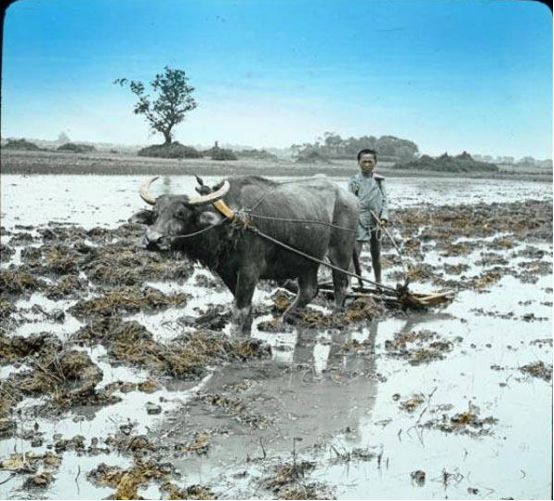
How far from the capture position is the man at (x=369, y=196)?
24.7ft

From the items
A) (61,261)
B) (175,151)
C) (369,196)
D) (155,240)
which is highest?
(175,151)

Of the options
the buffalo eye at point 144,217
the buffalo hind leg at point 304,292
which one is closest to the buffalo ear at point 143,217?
the buffalo eye at point 144,217

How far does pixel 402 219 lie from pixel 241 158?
13314mm

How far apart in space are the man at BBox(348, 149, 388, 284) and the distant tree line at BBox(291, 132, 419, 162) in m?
30.1

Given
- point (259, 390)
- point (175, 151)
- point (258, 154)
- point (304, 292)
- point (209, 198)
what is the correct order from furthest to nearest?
point (258, 154), point (175, 151), point (304, 292), point (209, 198), point (259, 390)

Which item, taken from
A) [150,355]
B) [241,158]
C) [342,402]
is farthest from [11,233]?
[241,158]

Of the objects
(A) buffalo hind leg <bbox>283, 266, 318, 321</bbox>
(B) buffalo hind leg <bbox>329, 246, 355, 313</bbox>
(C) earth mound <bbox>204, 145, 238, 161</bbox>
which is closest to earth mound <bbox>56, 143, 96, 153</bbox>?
(C) earth mound <bbox>204, 145, 238, 161</bbox>

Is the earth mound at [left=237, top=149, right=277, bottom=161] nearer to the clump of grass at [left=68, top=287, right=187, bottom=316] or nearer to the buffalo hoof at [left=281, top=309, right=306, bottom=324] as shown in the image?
the clump of grass at [left=68, top=287, right=187, bottom=316]

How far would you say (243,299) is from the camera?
5.70m

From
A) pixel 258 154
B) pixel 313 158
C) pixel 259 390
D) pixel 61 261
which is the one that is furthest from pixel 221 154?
pixel 259 390

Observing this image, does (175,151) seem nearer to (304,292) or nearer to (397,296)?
(397,296)

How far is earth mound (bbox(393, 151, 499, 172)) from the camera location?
5259 cm

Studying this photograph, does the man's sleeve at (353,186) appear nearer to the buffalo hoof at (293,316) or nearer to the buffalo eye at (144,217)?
the buffalo hoof at (293,316)

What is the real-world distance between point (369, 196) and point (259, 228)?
86.4 inches
